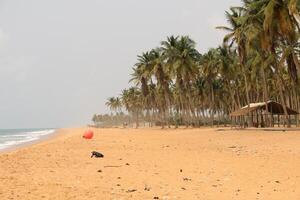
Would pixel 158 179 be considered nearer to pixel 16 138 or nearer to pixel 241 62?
pixel 241 62

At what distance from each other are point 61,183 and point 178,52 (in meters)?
53.7

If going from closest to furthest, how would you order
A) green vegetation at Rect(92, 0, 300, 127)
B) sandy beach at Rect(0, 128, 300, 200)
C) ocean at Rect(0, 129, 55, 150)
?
sandy beach at Rect(0, 128, 300, 200) → green vegetation at Rect(92, 0, 300, 127) → ocean at Rect(0, 129, 55, 150)

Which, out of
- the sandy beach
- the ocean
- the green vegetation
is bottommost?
the sandy beach

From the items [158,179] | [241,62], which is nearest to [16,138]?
[241,62]

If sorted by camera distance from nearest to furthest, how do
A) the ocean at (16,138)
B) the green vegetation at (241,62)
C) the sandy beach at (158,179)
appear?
the sandy beach at (158,179) → the green vegetation at (241,62) → the ocean at (16,138)

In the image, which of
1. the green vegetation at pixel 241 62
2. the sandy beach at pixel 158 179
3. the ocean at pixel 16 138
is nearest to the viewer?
the sandy beach at pixel 158 179

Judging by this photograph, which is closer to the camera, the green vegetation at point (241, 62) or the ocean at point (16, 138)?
the green vegetation at point (241, 62)

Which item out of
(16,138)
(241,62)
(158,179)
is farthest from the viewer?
(16,138)

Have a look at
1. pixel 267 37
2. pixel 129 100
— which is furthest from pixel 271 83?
pixel 129 100

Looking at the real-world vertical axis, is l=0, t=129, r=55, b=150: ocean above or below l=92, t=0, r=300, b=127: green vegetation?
below

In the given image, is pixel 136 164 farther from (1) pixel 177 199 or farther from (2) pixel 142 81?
(2) pixel 142 81

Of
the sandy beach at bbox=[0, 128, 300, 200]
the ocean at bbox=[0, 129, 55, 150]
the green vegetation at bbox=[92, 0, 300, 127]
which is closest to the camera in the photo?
the sandy beach at bbox=[0, 128, 300, 200]

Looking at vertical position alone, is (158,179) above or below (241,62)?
below

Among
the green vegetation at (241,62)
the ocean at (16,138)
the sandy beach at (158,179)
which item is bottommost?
the sandy beach at (158,179)
